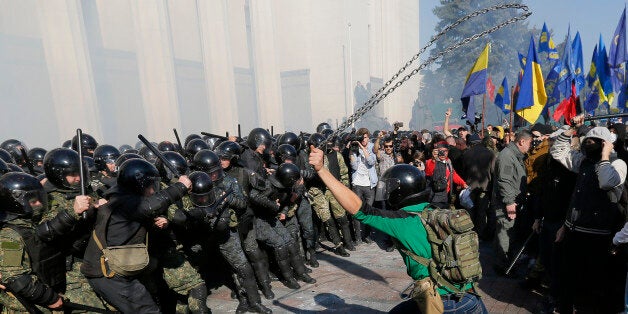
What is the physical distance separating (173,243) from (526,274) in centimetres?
472

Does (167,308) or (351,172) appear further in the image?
(351,172)

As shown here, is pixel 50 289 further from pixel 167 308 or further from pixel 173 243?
pixel 167 308

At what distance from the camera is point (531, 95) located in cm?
855

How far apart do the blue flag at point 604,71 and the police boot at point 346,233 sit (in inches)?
364

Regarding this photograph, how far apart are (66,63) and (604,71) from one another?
2128 cm

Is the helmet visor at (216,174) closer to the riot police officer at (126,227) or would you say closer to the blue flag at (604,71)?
the riot police officer at (126,227)

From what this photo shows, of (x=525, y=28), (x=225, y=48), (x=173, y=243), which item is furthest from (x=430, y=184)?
(x=525, y=28)

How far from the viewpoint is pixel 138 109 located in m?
23.8

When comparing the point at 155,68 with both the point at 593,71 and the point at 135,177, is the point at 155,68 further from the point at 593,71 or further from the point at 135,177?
the point at 135,177

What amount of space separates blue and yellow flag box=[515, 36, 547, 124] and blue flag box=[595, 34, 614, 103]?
14.1ft

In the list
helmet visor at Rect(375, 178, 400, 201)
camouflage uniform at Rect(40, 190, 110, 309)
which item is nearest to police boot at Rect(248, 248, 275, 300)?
camouflage uniform at Rect(40, 190, 110, 309)

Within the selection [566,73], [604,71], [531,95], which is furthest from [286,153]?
[604,71]

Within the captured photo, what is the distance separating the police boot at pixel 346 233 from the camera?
7.11 metres

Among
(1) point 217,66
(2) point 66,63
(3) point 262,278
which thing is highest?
(1) point 217,66
